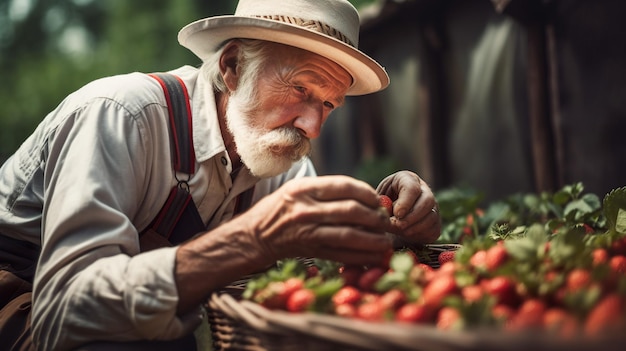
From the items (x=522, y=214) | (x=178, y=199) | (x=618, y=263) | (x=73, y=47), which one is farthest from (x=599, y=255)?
(x=73, y=47)

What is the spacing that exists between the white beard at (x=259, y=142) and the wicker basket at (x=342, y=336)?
0.91 m

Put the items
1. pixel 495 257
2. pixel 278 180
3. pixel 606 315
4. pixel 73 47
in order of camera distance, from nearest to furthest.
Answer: pixel 606 315 < pixel 495 257 < pixel 278 180 < pixel 73 47

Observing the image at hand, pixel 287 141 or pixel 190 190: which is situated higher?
pixel 287 141

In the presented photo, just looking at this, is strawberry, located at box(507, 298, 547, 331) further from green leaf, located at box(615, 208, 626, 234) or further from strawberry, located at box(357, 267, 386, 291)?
green leaf, located at box(615, 208, 626, 234)

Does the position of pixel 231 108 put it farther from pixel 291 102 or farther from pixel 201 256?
pixel 201 256

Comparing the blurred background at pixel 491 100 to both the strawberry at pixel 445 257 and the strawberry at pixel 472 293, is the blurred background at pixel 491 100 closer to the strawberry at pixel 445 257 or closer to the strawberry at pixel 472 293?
the strawberry at pixel 445 257

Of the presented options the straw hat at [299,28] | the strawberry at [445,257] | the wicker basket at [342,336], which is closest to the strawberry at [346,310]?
the wicker basket at [342,336]

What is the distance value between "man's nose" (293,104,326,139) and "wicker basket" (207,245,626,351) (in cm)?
101

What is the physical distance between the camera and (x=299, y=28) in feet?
8.27

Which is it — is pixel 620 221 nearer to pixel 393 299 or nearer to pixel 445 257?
pixel 445 257

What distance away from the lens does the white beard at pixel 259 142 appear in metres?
2.72

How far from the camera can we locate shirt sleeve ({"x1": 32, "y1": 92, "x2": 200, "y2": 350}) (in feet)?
6.28

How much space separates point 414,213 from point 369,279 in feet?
2.35

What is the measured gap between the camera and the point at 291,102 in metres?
2.75
